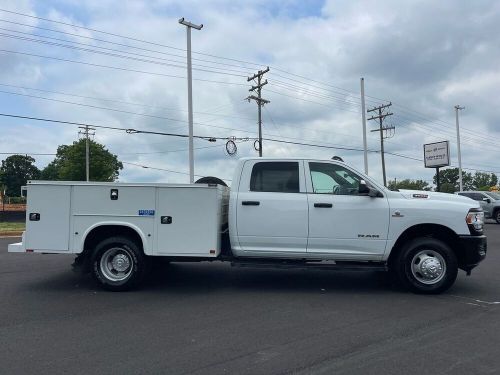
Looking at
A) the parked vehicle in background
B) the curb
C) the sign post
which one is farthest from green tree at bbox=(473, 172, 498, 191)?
the curb

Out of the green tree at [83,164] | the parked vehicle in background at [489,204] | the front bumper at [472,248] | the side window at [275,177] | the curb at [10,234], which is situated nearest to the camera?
the front bumper at [472,248]

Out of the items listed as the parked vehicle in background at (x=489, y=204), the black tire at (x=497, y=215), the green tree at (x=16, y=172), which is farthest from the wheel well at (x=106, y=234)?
the green tree at (x=16, y=172)

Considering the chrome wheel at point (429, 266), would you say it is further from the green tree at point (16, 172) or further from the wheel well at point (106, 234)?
the green tree at point (16, 172)

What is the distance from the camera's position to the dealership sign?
138 ft

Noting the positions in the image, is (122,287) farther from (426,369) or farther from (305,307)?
(426,369)

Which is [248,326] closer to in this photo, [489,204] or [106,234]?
[106,234]

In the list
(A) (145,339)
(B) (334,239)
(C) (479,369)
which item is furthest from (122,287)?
(C) (479,369)

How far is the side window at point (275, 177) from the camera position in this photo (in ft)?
24.9

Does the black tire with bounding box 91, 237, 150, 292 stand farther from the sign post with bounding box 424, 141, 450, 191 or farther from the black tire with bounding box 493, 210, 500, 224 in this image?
the sign post with bounding box 424, 141, 450, 191

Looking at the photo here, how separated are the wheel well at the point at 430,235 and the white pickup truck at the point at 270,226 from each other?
15 mm

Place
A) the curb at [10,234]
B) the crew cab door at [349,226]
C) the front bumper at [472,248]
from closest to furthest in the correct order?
the front bumper at [472,248], the crew cab door at [349,226], the curb at [10,234]

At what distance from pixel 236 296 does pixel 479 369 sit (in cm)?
370

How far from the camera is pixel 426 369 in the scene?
4.36 meters

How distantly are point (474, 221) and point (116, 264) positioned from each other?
5.55 m
